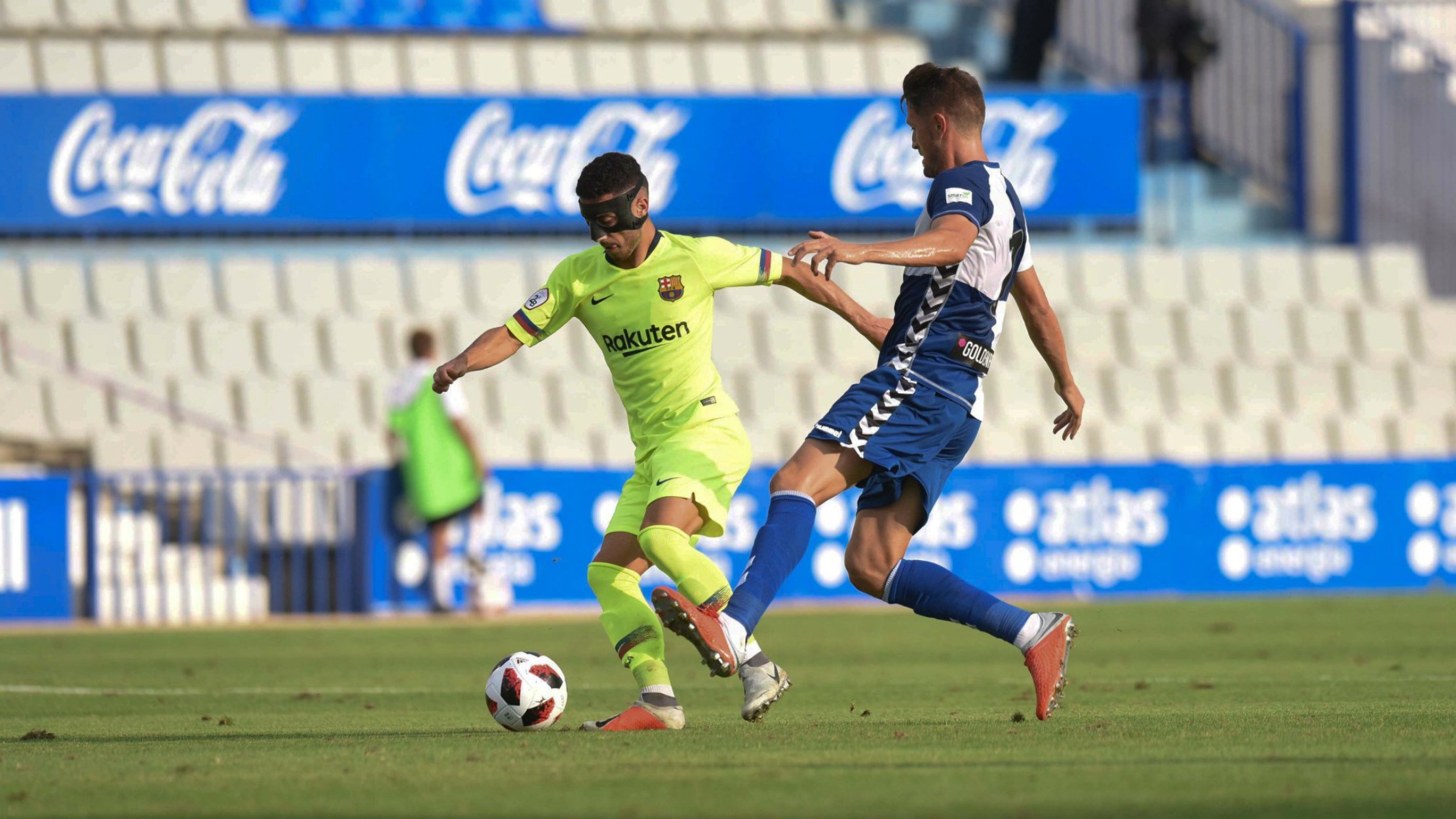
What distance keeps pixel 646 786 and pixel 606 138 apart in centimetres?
1370

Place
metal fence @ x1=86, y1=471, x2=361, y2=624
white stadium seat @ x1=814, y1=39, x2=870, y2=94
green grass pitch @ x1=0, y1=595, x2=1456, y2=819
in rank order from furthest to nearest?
1. white stadium seat @ x1=814, y1=39, x2=870, y2=94
2. metal fence @ x1=86, y1=471, x2=361, y2=624
3. green grass pitch @ x1=0, y1=595, x2=1456, y2=819

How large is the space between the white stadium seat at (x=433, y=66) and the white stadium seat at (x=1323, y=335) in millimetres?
7823

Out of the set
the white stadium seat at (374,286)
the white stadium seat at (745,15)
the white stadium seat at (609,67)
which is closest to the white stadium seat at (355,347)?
the white stadium seat at (374,286)

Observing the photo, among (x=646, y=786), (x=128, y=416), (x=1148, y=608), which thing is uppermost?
(x=646, y=786)

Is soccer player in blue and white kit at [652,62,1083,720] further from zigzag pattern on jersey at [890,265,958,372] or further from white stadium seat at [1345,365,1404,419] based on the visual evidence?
white stadium seat at [1345,365,1404,419]

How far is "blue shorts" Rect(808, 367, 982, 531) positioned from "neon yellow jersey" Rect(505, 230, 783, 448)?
460mm

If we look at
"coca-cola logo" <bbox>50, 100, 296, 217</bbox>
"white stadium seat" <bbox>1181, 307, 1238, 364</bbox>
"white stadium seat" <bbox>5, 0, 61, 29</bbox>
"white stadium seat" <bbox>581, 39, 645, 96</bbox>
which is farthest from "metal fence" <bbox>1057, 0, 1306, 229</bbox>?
"white stadium seat" <bbox>5, 0, 61, 29</bbox>

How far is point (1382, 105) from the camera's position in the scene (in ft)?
65.1

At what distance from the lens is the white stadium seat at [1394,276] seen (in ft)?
60.9

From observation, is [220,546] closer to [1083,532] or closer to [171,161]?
[171,161]

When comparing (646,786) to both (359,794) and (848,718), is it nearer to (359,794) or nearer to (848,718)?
(359,794)

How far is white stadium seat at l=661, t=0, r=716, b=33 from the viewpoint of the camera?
19516 mm

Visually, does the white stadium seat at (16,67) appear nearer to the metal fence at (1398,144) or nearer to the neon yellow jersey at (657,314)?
the metal fence at (1398,144)

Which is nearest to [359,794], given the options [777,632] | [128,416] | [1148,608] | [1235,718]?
[1235,718]
